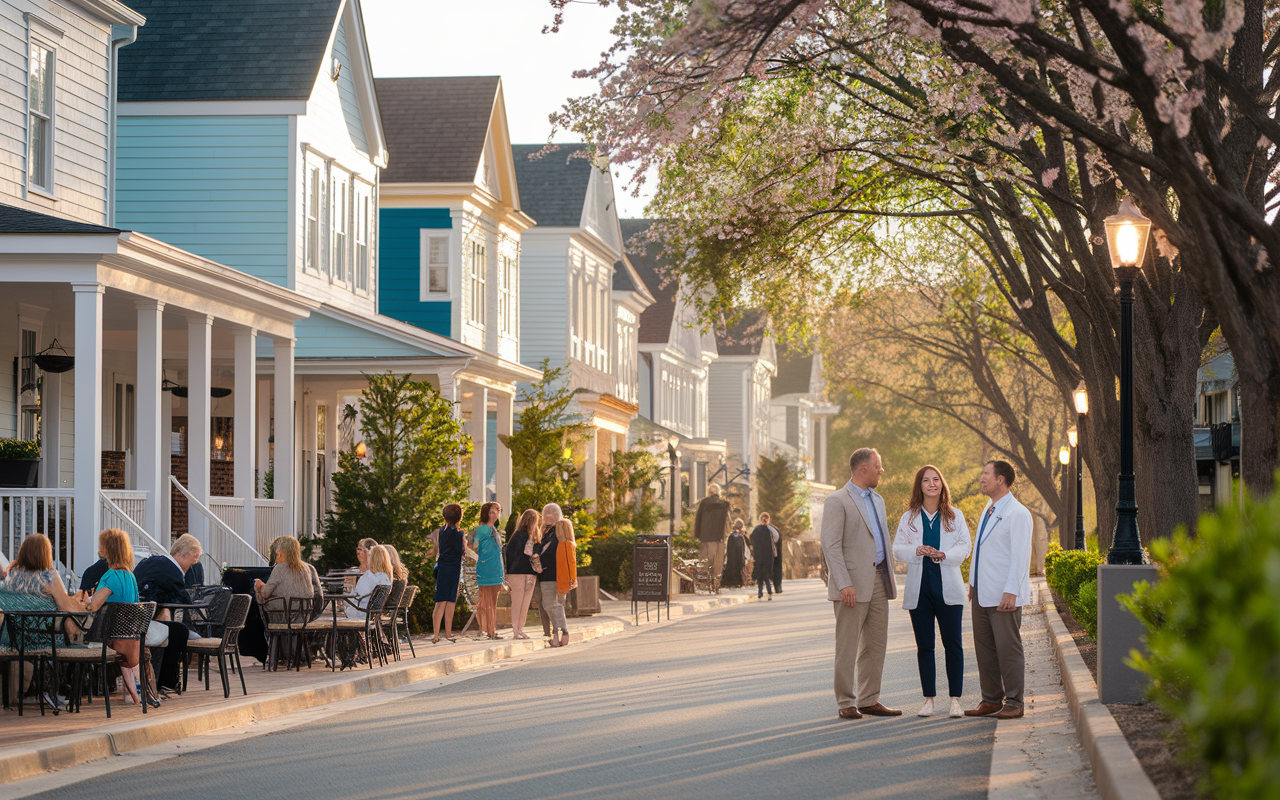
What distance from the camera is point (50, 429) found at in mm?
20516

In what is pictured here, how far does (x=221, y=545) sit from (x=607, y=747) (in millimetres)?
10068

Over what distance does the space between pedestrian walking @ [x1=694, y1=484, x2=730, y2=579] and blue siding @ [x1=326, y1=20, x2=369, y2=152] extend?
13500 mm

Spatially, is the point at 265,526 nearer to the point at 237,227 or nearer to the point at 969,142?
the point at 237,227

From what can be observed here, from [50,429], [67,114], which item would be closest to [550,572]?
[50,429]

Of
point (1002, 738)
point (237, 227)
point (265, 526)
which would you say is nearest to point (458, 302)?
point (237, 227)

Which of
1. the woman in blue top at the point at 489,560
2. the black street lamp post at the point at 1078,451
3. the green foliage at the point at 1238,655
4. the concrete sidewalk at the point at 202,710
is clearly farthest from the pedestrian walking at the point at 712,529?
the green foliage at the point at 1238,655

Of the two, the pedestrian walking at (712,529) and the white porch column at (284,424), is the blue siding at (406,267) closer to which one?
the pedestrian walking at (712,529)

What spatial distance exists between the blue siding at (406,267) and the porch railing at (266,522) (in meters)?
11.1

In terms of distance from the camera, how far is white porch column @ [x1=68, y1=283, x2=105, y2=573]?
15398 mm

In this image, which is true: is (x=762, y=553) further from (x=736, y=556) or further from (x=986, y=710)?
(x=986, y=710)

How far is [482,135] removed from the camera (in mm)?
32500

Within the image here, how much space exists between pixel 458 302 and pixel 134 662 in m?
20.3

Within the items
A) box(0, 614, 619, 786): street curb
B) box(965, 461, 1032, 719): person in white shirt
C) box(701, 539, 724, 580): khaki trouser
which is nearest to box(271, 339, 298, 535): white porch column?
box(0, 614, 619, 786): street curb

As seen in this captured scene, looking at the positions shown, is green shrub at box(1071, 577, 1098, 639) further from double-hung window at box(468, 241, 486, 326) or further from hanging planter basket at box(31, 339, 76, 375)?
double-hung window at box(468, 241, 486, 326)
